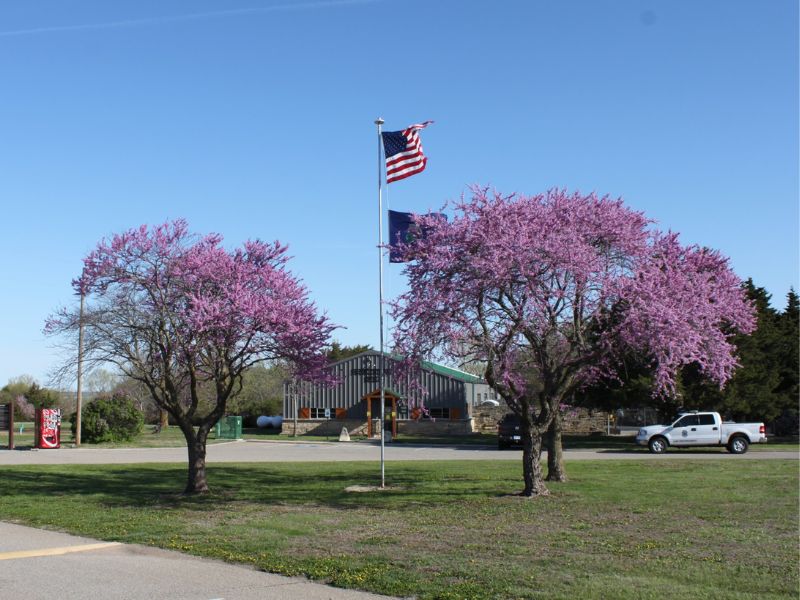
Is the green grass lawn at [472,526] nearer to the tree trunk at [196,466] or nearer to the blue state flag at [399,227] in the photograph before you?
the tree trunk at [196,466]

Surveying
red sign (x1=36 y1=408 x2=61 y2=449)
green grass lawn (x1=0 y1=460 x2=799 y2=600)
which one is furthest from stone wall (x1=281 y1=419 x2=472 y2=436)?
green grass lawn (x1=0 y1=460 x2=799 y2=600)

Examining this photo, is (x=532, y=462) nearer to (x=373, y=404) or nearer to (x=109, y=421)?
(x=109, y=421)

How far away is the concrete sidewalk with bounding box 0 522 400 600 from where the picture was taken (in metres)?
8.92

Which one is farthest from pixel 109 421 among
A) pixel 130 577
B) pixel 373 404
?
pixel 130 577

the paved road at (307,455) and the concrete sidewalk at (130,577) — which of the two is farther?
the paved road at (307,455)

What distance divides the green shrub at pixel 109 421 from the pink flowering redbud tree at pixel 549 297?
30179 millimetres

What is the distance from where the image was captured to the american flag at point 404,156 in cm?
2200

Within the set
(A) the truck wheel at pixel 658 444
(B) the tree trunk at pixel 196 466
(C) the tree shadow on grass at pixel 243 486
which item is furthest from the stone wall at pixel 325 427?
(B) the tree trunk at pixel 196 466

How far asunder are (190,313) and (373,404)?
4194cm

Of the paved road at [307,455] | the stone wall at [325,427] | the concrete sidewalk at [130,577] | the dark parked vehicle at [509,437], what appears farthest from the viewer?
the stone wall at [325,427]

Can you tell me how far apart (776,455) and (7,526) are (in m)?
27.5

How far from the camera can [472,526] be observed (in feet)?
45.1

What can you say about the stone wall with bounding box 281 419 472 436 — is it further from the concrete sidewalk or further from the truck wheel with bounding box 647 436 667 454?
the concrete sidewalk

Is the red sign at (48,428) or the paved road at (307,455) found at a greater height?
the red sign at (48,428)
